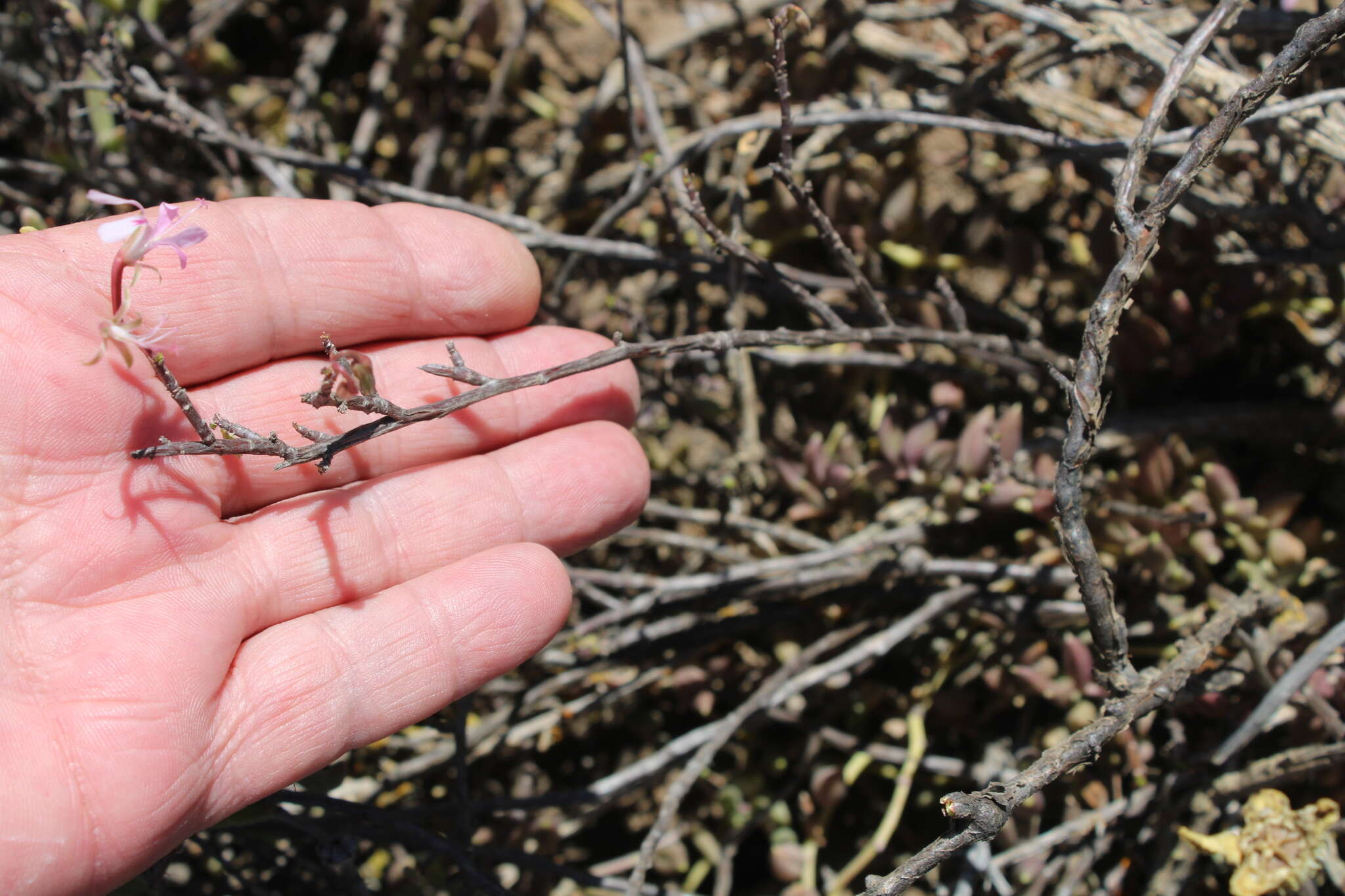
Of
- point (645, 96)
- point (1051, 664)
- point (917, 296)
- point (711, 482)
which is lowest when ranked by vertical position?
point (1051, 664)

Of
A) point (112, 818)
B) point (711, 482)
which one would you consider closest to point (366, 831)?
point (112, 818)

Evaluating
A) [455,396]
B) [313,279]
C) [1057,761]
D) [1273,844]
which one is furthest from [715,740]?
[313,279]

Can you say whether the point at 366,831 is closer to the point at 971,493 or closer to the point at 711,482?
the point at 711,482

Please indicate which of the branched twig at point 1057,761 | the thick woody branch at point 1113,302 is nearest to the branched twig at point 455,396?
the thick woody branch at point 1113,302

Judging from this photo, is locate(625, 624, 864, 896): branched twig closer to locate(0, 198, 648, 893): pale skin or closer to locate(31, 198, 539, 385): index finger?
locate(0, 198, 648, 893): pale skin

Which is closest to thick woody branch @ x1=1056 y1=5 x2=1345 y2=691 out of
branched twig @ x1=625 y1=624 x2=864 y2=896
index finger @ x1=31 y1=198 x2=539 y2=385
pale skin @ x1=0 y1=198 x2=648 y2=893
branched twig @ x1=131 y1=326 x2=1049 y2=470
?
branched twig @ x1=131 y1=326 x2=1049 y2=470

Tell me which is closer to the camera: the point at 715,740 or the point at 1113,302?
the point at 1113,302

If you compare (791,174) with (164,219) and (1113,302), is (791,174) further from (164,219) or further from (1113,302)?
(164,219)
